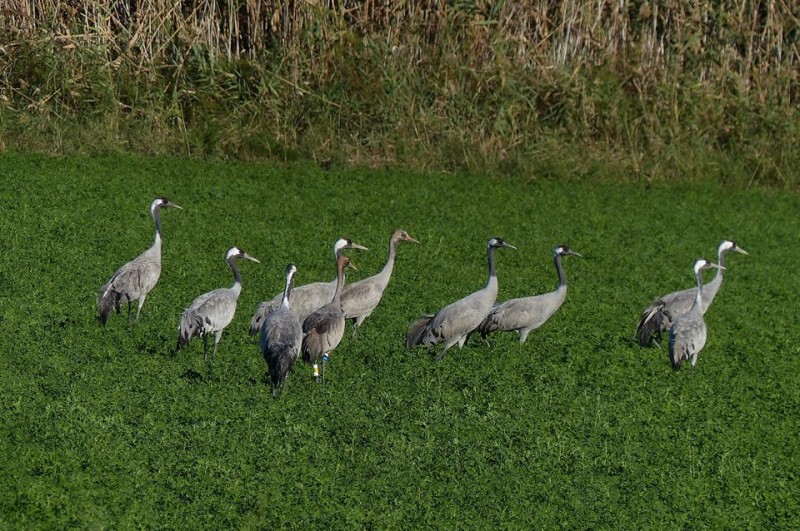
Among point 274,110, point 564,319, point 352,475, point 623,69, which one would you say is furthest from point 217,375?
point 623,69

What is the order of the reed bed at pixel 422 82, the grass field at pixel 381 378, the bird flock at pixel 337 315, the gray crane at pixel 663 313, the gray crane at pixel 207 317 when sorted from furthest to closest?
the reed bed at pixel 422 82
the gray crane at pixel 663 313
the gray crane at pixel 207 317
the bird flock at pixel 337 315
the grass field at pixel 381 378

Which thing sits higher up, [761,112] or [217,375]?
[217,375]

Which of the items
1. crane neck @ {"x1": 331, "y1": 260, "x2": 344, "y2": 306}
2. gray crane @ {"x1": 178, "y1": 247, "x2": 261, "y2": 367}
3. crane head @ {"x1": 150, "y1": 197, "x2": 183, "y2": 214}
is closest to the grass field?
gray crane @ {"x1": 178, "y1": 247, "x2": 261, "y2": 367}

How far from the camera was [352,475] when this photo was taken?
356 inches

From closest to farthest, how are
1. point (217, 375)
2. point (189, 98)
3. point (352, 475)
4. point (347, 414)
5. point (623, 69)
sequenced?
point (352, 475) < point (347, 414) < point (217, 375) < point (189, 98) < point (623, 69)

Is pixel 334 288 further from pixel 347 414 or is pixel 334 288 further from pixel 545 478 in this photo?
pixel 545 478

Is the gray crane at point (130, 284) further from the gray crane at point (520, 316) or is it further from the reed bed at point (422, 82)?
the reed bed at point (422, 82)

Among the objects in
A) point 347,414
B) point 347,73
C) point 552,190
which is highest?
point 347,414

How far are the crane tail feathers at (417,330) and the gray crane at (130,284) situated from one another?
2.44 metres

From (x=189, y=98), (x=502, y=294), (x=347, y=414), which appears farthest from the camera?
(x=189, y=98)

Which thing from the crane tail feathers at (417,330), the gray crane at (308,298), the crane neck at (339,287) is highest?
the crane neck at (339,287)

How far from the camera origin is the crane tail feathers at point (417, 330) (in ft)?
40.5

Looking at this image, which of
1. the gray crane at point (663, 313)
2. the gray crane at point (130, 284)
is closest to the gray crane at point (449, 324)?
the gray crane at point (663, 313)

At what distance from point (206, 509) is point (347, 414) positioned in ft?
6.57
